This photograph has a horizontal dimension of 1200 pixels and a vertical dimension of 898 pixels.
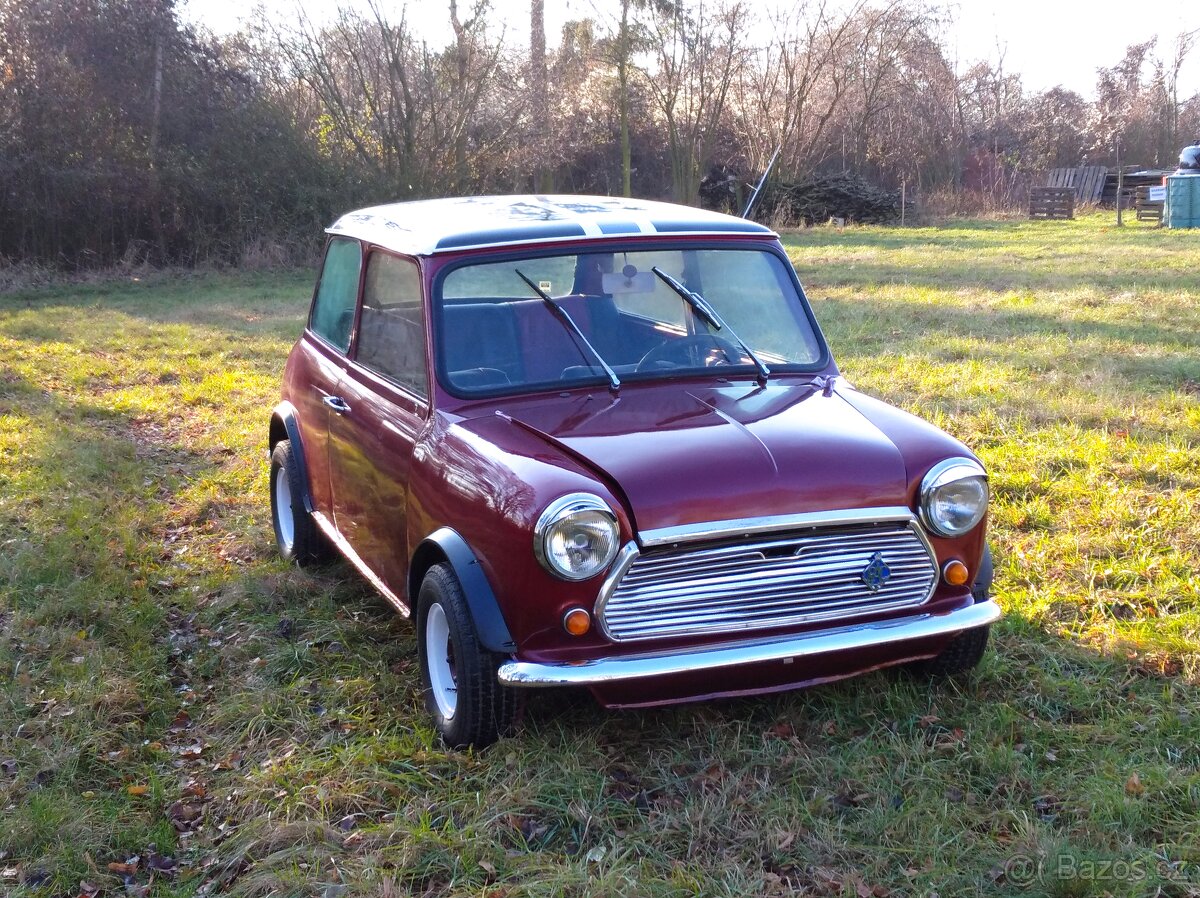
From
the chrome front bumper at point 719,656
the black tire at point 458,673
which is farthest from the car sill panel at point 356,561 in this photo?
the chrome front bumper at point 719,656

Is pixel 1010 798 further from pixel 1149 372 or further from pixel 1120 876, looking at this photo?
pixel 1149 372

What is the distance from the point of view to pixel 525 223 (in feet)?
14.2

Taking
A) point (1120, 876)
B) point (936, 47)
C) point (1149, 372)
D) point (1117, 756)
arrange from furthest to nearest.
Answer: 1. point (936, 47)
2. point (1149, 372)
3. point (1117, 756)
4. point (1120, 876)

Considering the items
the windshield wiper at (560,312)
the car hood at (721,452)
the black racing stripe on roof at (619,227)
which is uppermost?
the black racing stripe on roof at (619,227)

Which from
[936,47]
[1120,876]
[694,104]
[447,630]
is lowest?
[1120,876]

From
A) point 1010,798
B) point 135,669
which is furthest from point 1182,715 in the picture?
point 135,669

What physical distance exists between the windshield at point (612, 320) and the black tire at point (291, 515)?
159 cm

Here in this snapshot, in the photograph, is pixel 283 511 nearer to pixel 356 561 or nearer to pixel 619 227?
pixel 356 561

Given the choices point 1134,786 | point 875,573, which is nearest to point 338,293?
point 875,573

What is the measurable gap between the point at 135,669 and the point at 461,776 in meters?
1.69

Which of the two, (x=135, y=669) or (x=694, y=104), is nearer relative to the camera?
(x=135, y=669)

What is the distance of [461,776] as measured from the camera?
11.4ft

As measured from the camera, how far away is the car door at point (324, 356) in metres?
4.97

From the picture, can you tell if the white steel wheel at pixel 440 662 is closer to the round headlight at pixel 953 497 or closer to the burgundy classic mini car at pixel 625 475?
the burgundy classic mini car at pixel 625 475
